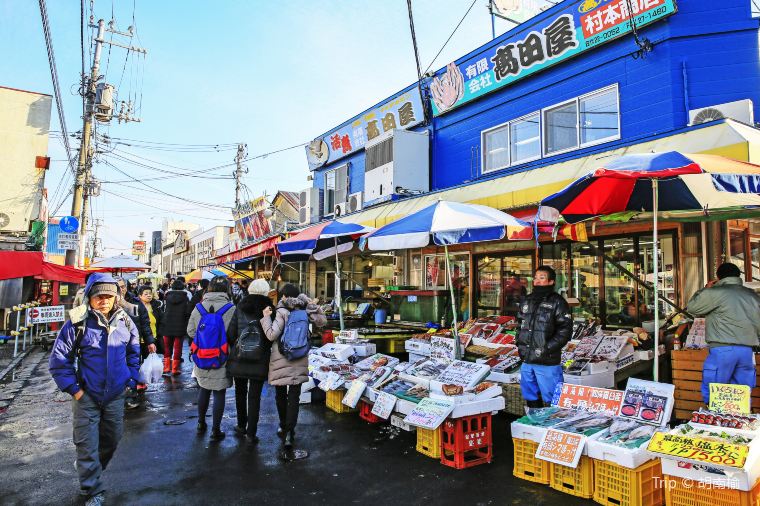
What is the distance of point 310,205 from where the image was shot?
63.1 ft

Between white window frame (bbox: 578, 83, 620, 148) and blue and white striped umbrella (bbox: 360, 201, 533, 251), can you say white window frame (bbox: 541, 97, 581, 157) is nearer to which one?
white window frame (bbox: 578, 83, 620, 148)

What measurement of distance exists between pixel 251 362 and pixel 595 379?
4421 mm

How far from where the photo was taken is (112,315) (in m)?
4.41

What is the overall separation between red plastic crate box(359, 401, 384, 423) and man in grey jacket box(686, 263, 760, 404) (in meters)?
3.92

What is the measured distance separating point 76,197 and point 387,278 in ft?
45.1

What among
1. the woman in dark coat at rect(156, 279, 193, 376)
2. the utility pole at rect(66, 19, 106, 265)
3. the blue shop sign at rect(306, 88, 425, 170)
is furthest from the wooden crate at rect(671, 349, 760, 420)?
the utility pole at rect(66, 19, 106, 265)

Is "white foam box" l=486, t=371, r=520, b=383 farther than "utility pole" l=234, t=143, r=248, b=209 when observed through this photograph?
No

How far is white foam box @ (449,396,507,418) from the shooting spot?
477 centimetres

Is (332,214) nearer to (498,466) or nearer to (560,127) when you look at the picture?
(560,127)

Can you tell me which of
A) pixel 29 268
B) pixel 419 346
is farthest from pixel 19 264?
pixel 419 346

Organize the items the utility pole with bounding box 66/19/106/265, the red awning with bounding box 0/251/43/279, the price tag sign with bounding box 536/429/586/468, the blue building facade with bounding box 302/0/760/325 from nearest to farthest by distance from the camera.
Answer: the price tag sign with bounding box 536/429/586/468 → the blue building facade with bounding box 302/0/760/325 → the red awning with bounding box 0/251/43/279 → the utility pole with bounding box 66/19/106/265

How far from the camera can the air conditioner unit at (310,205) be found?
18.9m

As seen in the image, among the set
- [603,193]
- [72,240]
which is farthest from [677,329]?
[72,240]

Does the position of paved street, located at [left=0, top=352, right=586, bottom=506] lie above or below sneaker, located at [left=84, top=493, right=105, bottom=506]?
below
